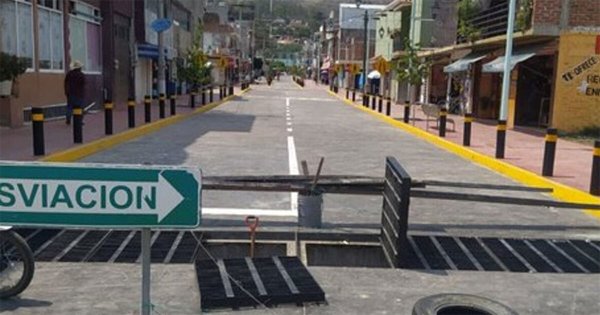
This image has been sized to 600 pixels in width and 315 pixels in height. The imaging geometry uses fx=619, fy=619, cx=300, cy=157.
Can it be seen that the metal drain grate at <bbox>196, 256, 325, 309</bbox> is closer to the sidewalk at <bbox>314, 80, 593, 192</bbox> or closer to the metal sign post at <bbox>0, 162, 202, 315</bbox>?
the metal sign post at <bbox>0, 162, 202, 315</bbox>

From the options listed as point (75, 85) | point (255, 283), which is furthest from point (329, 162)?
point (75, 85)

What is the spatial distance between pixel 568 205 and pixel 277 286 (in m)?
4.84

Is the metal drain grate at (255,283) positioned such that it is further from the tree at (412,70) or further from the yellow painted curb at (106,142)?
the tree at (412,70)

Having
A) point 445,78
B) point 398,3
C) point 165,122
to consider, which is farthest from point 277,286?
point 398,3

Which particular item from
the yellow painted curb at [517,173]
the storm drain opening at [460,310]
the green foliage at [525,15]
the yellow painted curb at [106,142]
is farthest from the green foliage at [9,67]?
the green foliage at [525,15]

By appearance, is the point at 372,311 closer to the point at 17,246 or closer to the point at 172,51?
the point at 17,246

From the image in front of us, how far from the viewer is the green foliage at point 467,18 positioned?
26094mm

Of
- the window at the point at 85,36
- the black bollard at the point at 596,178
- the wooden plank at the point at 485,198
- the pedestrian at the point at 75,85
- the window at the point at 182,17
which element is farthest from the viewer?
the window at the point at 182,17

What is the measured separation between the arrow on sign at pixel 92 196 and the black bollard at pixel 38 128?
803 centimetres

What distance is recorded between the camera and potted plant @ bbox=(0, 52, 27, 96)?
47.0 ft

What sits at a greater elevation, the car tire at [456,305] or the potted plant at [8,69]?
the potted plant at [8,69]

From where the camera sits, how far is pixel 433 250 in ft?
22.0

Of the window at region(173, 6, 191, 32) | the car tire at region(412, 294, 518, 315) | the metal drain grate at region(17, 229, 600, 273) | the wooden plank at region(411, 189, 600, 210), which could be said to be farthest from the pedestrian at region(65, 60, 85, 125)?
the window at region(173, 6, 191, 32)

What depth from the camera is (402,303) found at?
4.93m
